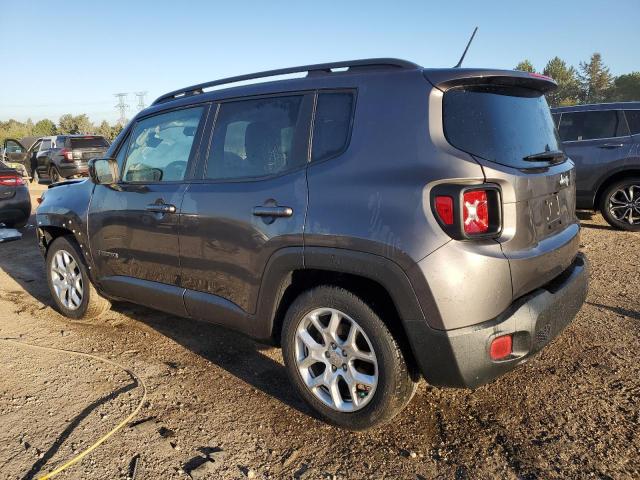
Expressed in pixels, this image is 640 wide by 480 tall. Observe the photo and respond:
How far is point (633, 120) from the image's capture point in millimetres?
7125

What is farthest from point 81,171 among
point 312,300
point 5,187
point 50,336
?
point 312,300

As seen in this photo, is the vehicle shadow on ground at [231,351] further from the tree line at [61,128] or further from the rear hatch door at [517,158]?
the tree line at [61,128]

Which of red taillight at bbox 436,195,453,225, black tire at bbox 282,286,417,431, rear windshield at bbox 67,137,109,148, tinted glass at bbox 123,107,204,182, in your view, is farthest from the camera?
rear windshield at bbox 67,137,109,148

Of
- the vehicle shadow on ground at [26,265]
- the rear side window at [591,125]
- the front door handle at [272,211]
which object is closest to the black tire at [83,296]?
the vehicle shadow on ground at [26,265]

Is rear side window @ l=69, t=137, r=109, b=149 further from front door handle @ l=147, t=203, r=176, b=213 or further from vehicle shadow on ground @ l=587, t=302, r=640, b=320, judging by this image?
vehicle shadow on ground @ l=587, t=302, r=640, b=320

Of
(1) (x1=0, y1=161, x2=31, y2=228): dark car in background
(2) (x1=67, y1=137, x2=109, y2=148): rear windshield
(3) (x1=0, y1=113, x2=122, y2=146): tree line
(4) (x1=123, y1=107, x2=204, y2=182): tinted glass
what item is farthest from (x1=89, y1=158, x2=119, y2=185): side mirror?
(3) (x1=0, y1=113, x2=122, y2=146): tree line

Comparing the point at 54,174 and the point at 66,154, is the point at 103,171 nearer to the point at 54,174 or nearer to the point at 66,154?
the point at 66,154

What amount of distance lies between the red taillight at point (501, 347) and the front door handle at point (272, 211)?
3.95ft

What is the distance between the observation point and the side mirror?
3.90 m

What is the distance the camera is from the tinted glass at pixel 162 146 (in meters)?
3.44

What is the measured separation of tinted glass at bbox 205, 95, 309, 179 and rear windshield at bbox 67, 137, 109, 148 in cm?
1491

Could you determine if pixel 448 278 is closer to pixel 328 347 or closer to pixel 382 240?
pixel 382 240

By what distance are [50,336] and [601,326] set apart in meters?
4.46

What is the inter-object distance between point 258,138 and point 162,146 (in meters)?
1.04
